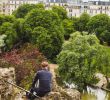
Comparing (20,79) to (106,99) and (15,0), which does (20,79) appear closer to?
(106,99)

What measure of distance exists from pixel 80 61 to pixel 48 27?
13.8 m

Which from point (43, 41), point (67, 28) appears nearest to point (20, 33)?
Result: point (43, 41)

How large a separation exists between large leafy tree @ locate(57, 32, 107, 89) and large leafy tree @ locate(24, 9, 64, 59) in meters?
8.88

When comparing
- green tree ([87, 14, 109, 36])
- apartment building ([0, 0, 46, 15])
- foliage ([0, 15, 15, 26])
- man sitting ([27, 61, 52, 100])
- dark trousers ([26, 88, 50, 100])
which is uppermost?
man sitting ([27, 61, 52, 100])

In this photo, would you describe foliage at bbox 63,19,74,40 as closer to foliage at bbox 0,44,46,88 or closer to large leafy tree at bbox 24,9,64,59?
large leafy tree at bbox 24,9,64,59

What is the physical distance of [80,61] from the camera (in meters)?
33.6

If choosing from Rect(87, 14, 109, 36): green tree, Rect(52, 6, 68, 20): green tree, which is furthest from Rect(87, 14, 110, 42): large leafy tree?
Rect(52, 6, 68, 20): green tree

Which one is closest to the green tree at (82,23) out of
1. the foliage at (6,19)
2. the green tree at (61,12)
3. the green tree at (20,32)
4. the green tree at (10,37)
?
the green tree at (61,12)

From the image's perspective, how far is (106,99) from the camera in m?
A: 34.8

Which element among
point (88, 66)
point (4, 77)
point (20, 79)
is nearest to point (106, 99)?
point (88, 66)

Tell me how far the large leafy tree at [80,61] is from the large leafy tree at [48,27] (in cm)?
888

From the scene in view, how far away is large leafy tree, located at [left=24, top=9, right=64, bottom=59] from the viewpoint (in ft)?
148

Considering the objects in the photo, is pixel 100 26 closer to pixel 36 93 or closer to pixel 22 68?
pixel 22 68

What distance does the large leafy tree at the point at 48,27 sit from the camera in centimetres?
4506
